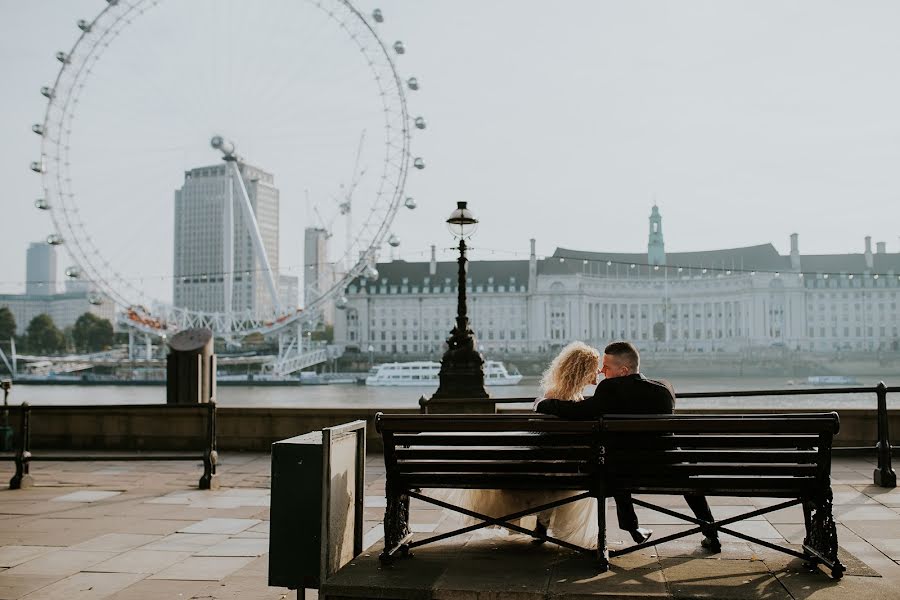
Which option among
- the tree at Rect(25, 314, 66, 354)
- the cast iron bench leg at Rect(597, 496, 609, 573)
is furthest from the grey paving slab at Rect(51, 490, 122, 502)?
the tree at Rect(25, 314, 66, 354)

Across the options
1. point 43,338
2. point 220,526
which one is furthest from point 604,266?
point 220,526

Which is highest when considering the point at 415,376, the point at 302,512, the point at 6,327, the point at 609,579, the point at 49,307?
the point at 49,307

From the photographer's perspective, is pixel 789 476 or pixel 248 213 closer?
pixel 789 476

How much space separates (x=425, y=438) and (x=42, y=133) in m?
34.0

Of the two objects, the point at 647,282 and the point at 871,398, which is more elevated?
the point at 647,282

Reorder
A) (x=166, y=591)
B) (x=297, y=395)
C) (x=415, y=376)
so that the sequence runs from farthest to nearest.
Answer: (x=415, y=376)
(x=297, y=395)
(x=166, y=591)

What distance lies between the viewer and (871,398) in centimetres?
5350

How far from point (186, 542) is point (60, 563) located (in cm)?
78

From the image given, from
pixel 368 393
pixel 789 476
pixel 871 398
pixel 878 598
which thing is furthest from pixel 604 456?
pixel 368 393

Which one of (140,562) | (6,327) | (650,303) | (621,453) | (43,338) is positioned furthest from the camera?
(650,303)

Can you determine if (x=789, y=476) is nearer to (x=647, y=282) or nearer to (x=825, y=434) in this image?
(x=825, y=434)

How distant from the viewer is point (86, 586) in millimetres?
4512

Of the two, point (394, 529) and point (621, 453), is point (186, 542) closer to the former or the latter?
point (394, 529)

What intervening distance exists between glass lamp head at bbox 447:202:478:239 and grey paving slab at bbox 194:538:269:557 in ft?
24.2
